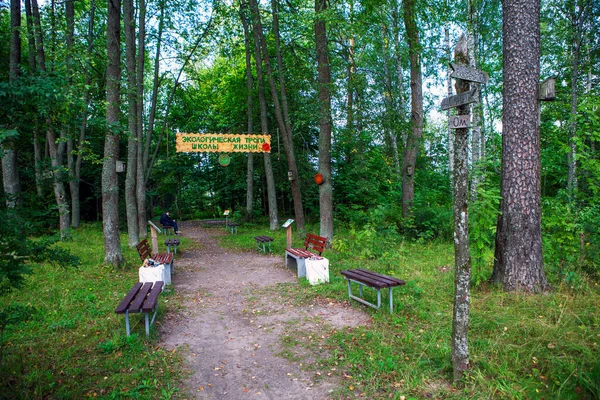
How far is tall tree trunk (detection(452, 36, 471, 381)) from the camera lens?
341 cm

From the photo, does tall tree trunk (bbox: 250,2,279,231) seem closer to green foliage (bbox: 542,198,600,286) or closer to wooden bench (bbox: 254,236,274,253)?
wooden bench (bbox: 254,236,274,253)

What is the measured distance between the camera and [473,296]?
544cm

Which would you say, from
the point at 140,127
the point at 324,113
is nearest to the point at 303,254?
the point at 324,113

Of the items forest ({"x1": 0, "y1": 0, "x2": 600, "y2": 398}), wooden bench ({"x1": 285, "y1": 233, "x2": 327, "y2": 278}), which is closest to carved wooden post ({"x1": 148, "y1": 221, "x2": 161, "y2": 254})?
forest ({"x1": 0, "y1": 0, "x2": 600, "y2": 398})

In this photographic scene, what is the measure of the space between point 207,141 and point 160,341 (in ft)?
29.0

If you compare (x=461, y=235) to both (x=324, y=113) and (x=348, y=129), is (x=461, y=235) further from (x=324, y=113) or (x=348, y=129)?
(x=348, y=129)

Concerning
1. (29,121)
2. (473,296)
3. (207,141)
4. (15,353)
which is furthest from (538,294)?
(207,141)

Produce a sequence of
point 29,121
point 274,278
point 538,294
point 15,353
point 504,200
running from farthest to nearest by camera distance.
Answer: point 274,278 → point 504,200 → point 538,294 → point 15,353 → point 29,121

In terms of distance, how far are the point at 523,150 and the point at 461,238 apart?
9.38 feet

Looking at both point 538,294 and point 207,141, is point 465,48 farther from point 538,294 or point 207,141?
point 207,141

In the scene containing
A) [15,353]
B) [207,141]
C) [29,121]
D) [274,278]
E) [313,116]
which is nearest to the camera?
[29,121]

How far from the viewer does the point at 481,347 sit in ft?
13.0

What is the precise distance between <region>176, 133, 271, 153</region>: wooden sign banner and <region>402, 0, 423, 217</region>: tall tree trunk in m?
5.19

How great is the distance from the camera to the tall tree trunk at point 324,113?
10445 mm
